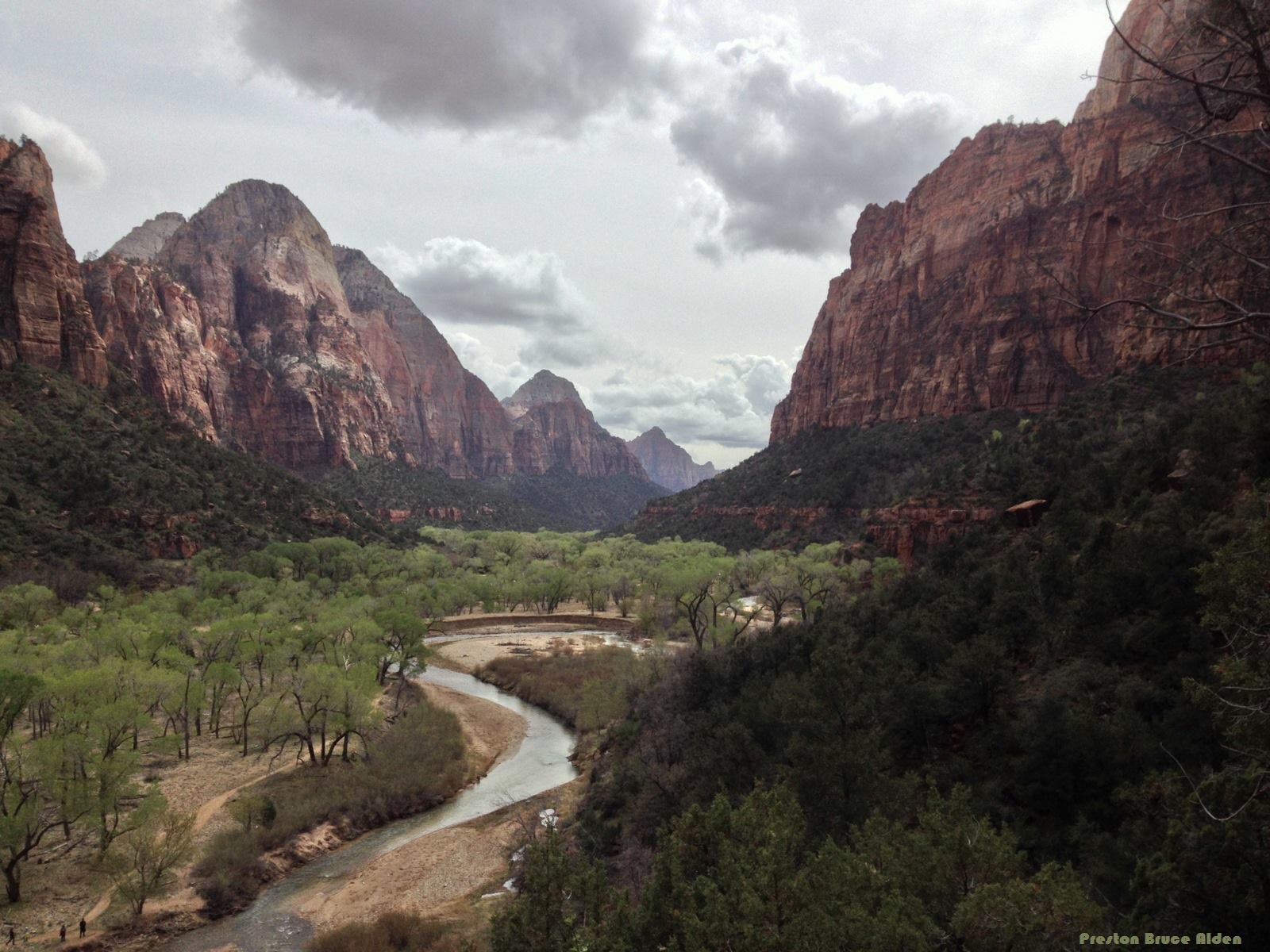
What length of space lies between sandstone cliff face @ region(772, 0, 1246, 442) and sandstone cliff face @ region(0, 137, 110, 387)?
330 feet

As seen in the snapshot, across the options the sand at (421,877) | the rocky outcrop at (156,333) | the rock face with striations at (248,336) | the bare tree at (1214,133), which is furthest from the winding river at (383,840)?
the rock face with striations at (248,336)

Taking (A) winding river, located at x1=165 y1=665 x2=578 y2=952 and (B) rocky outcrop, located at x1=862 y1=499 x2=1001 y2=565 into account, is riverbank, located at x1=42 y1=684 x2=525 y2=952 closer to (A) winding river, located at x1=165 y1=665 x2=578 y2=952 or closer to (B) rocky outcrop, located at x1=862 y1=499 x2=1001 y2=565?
(A) winding river, located at x1=165 y1=665 x2=578 y2=952

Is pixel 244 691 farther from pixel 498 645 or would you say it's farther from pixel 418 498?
pixel 418 498

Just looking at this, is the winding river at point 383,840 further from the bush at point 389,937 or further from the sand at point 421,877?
the bush at point 389,937

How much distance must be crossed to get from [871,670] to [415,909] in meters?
16.6

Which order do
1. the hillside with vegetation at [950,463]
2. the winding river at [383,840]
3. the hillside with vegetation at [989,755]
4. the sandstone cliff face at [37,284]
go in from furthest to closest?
1. the sandstone cliff face at [37,284]
2. the hillside with vegetation at [950,463]
3. the winding river at [383,840]
4. the hillside with vegetation at [989,755]

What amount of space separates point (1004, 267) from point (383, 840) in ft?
344

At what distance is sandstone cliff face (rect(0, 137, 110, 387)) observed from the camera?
2751 inches

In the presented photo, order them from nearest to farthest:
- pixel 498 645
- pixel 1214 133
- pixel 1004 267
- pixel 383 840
Answer: 1. pixel 1214 133
2. pixel 383 840
3. pixel 498 645
4. pixel 1004 267

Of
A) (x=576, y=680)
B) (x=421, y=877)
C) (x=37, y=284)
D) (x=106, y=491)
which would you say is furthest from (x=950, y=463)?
(x=37, y=284)

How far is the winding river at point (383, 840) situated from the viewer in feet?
64.7

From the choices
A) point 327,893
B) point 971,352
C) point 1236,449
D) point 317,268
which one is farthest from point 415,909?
point 317,268

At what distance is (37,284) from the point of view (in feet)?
238

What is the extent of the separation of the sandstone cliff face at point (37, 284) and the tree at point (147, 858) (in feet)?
224
